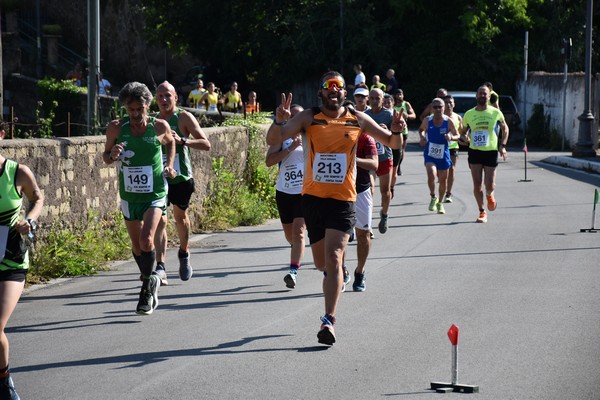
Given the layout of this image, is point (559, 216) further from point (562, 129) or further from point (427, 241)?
point (562, 129)

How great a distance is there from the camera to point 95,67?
19734 mm

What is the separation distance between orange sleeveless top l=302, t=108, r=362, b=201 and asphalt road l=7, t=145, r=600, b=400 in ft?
3.73

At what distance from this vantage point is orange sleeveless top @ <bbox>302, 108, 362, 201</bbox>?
8.55 meters

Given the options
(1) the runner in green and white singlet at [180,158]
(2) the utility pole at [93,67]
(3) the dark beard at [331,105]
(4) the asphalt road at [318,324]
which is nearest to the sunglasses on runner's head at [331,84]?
(3) the dark beard at [331,105]

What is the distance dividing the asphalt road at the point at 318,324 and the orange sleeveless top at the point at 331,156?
1.14m

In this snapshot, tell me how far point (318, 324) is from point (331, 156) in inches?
56.6

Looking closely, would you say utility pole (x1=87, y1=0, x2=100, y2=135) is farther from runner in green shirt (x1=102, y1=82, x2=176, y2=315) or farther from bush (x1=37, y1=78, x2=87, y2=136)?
bush (x1=37, y1=78, x2=87, y2=136)

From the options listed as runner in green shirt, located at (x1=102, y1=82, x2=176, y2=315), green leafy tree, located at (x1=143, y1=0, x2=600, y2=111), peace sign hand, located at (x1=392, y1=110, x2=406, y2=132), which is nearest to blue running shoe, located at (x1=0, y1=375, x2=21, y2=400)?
runner in green shirt, located at (x1=102, y1=82, x2=176, y2=315)

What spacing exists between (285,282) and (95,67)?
993cm

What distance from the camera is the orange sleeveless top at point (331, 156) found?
8.55 metres

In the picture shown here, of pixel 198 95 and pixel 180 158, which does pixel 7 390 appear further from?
pixel 198 95

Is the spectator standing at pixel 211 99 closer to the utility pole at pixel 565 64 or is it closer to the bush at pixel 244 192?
the utility pole at pixel 565 64

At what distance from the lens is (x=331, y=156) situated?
8.55 m

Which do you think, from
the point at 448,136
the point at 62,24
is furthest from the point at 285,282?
the point at 62,24
